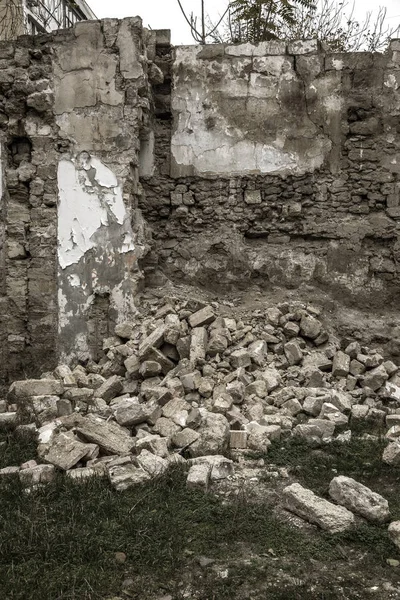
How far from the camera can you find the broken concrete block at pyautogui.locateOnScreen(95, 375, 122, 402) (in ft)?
A: 19.3

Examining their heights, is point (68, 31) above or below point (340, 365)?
above

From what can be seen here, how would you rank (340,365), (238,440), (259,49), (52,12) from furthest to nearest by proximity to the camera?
(52,12) < (259,49) < (340,365) < (238,440)

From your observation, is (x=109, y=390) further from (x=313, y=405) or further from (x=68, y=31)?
(x=68, y=31)

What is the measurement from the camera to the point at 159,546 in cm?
329

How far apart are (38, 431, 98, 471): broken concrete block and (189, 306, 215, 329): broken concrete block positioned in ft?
7.35

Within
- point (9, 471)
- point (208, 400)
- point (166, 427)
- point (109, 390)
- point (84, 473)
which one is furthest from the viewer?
point (109, 390)

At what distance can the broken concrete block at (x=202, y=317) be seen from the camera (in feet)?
21.1

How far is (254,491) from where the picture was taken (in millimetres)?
4000

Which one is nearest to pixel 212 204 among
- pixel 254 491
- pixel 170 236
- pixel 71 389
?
pixel 170 236

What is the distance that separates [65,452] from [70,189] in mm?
3616

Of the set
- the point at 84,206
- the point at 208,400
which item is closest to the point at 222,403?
the point at 208,400

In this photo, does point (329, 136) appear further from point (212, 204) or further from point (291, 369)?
point (291, 369)

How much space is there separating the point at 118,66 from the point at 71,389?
148 inches

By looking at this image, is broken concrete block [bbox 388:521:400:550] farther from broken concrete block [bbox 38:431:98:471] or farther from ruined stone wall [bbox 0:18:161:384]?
ruined stone wall [bbox 0:18:161:384]
